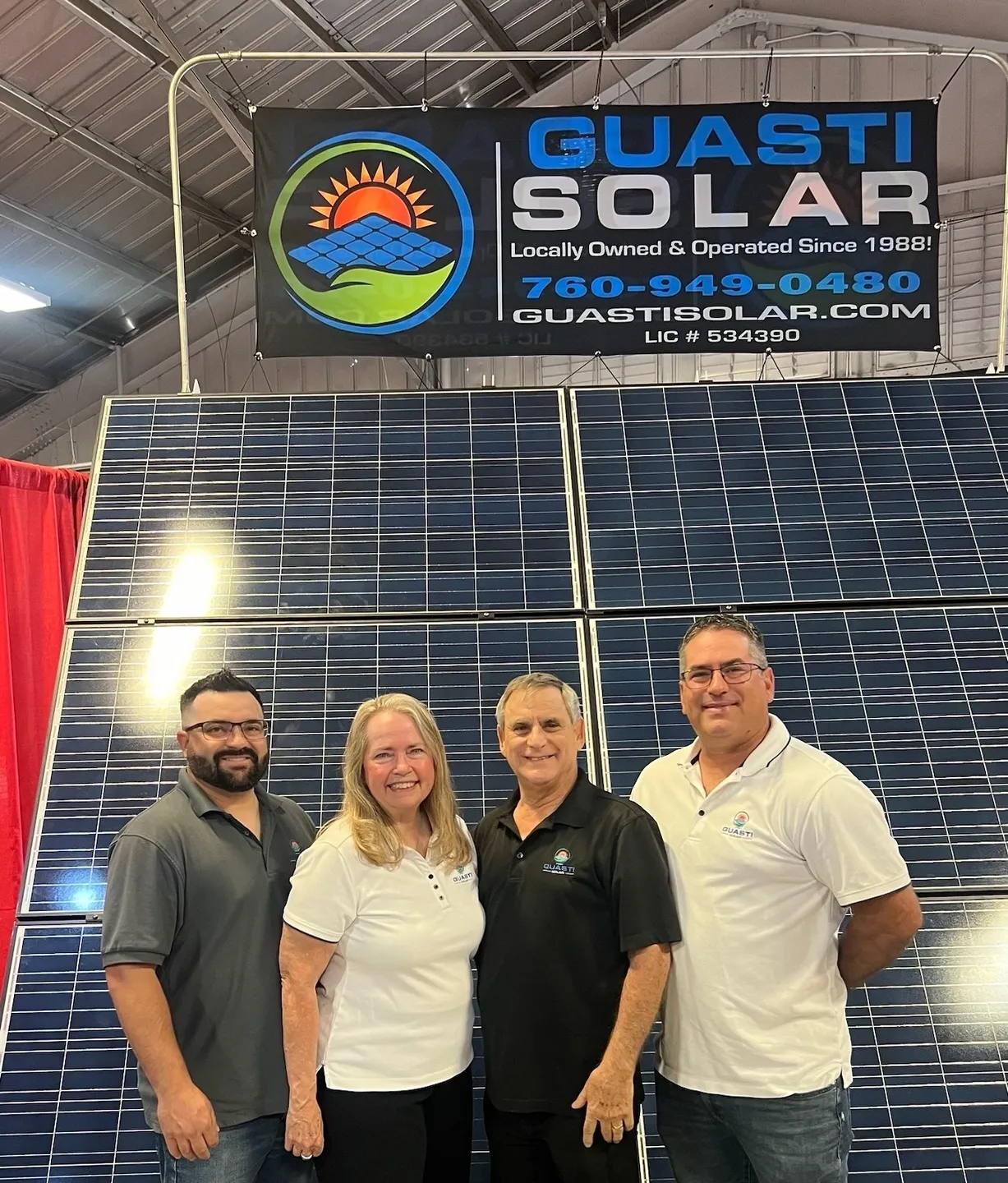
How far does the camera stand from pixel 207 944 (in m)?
2.75

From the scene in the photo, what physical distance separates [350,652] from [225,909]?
1.40 m

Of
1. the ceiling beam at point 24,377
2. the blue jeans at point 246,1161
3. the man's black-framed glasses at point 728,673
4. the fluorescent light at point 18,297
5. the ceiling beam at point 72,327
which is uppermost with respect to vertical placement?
the ceiling beam at point 72,327

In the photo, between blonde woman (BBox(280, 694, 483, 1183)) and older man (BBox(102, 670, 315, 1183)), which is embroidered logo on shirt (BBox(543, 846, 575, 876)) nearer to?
blonde woman (BBox(280, 694, 483, 1183))

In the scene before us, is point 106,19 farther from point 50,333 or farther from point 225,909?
point 225,909

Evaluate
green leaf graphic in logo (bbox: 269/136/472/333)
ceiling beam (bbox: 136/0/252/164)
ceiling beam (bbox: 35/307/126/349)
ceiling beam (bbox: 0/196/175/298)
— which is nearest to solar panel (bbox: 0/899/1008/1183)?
green leaf graphic in logo (bbox: 269/136/472/333)

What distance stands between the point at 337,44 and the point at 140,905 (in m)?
10.6

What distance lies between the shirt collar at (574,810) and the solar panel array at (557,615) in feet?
2.80

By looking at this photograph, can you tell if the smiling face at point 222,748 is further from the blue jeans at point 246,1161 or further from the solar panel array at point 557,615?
the blue jeans at point 246,1161

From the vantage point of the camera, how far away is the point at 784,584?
4.16 m

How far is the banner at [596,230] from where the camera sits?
4.85m

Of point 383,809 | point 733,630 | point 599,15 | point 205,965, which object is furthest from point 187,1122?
point 599,15

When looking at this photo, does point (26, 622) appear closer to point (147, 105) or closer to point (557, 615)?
point (557, 615)

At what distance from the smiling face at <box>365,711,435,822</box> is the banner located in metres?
2.59

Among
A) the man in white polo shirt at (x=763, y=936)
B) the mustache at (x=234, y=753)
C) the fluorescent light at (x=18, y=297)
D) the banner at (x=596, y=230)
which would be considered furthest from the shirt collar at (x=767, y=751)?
the fluorescent light at (x=18, y=297)
